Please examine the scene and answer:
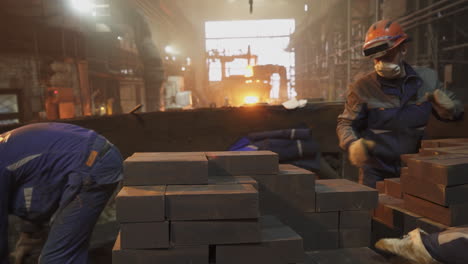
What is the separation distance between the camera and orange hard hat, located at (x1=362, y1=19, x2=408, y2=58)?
3.46 metres

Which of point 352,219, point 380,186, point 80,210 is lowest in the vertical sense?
point 352,219

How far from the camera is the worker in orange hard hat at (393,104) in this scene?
348 centimetres

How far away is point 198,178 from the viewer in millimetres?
2416

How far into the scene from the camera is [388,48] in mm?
3453

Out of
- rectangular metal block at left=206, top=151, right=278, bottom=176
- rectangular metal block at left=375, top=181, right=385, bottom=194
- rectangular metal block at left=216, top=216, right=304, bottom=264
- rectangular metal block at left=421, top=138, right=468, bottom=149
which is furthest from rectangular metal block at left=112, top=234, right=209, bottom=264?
rectangular metal block at left=421, top=138, right=468, bottom=149

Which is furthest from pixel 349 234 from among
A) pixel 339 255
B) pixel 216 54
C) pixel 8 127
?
pixel 216 54

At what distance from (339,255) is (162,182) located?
143cm

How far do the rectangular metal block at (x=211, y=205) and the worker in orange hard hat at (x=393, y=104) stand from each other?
1745mm

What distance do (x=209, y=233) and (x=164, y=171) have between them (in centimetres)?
50

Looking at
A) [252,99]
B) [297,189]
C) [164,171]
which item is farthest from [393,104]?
[252,99]

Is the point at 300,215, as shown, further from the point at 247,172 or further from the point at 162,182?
the point at 162,182

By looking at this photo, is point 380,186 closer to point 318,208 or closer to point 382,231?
point 382,231

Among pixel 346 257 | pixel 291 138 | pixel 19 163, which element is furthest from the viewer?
pixel 291 138

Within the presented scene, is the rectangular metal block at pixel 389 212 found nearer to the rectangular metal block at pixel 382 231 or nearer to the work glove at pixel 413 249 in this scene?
the rectangular metal block at pixel 382 231
